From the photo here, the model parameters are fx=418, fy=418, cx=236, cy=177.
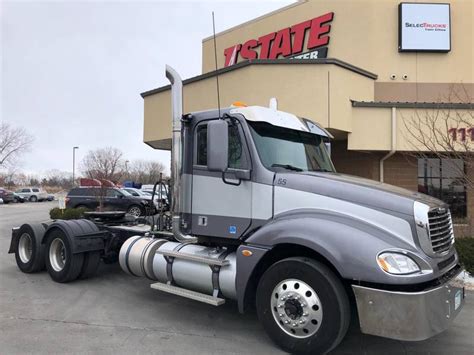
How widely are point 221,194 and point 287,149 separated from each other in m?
1.00

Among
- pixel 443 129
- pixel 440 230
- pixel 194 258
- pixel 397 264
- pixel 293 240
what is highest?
pixel 443 129

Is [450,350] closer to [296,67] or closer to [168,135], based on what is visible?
[296,67]

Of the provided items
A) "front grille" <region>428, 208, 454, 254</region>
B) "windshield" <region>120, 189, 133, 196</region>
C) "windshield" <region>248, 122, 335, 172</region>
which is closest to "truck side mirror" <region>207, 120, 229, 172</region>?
"windshield" <region>248, 122, 335, 172</region>

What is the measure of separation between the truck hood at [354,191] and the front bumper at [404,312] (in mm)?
801

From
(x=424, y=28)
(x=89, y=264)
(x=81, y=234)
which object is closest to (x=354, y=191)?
(x=81, y=234)

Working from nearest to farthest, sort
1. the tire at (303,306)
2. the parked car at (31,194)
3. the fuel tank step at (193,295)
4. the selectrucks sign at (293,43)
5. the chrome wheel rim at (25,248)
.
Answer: the tire at (303,306), the fuel tank step at (193,295), the chrome wheel rim at (25,248), the selectrucks sign at (293,43), the parked car at (31,194)

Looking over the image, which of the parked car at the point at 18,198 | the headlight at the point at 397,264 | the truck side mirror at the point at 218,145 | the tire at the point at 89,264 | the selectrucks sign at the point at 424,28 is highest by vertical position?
the selectrucks sign at the point at 424,28

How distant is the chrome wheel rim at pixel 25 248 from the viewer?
7973mm

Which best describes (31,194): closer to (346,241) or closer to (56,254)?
(56,254)

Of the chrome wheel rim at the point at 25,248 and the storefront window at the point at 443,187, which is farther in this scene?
the storefront window at the point at 443,187

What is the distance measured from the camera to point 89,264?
725 cm

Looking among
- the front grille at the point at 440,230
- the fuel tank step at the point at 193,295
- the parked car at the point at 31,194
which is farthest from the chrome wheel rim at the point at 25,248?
the parked car at the point at 31,194

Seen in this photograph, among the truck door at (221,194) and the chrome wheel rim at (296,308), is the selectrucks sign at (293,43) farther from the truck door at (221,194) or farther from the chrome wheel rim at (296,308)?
the chrome wheel rim at (296,308)

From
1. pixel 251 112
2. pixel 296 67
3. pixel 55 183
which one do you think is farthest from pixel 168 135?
pixel 55 183
